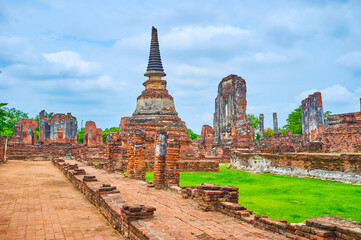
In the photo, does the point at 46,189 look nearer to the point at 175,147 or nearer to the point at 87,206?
the point at 87,206

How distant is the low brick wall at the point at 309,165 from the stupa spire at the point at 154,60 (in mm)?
11065

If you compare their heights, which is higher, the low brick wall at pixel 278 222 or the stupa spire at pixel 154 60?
the stupa spire at pixel 154 60

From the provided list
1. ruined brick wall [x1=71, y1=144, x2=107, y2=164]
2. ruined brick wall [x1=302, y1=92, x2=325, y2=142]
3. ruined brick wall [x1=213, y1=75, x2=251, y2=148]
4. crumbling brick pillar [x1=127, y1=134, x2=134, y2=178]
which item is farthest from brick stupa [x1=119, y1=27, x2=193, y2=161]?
ruined brick wall [x1=302, y1=92, x2=325, y2=142]

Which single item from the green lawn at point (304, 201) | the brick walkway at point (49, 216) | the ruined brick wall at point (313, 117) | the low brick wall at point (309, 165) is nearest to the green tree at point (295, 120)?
the ruined brick wall at point (313, 117)

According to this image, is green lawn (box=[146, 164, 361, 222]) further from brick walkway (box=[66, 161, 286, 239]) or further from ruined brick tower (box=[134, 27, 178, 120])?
ruined brick tower (box=[134, 27, 178, 120])

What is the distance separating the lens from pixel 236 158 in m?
17.2

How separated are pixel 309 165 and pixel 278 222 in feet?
28.4

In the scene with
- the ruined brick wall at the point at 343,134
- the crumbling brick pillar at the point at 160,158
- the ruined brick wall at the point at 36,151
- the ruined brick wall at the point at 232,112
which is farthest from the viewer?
the ruined brick wall at the point at 36,151

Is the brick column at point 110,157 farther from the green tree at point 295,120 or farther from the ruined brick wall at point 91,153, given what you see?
the green tree at point 295,120

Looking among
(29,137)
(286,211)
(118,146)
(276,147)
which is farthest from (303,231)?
(29,137)

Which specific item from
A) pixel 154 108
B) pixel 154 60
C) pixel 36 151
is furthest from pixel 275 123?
pixel 36 151

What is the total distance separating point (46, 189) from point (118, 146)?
14.2 ft

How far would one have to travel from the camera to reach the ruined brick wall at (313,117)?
26578 millimetres

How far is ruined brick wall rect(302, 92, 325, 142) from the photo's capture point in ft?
87.2
